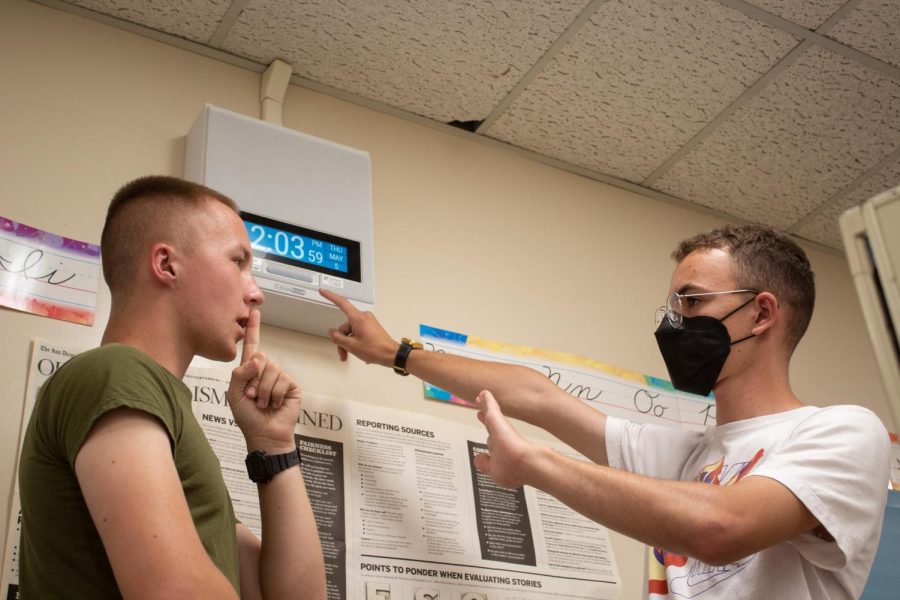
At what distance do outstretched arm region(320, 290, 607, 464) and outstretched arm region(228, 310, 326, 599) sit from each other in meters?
0.40

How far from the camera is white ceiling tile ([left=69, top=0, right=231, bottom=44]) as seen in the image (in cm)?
202

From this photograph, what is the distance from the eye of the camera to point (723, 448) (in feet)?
5.46

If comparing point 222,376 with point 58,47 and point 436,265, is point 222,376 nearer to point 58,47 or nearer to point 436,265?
point 436,265

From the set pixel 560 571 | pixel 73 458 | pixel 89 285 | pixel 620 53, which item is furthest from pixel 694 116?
pixel 73 458

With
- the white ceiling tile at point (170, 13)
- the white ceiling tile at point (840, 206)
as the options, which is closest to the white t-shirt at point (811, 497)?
the white ceiling tile at point (840, 206)

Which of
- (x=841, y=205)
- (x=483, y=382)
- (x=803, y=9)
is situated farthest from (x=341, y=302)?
(x=841, y=205)

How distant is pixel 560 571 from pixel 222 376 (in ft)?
2.56

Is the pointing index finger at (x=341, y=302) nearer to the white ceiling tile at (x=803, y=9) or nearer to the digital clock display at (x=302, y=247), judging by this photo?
the digital clock display at (x=302, y=247)

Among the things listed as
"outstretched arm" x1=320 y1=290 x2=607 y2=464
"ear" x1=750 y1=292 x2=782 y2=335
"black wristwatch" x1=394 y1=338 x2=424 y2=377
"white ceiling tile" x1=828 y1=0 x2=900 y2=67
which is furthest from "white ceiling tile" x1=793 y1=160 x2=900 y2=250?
"black wristwatch" x1=394 y1=338 x2=424 y2=377

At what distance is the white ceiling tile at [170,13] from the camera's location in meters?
2.02

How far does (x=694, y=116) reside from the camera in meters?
2.42

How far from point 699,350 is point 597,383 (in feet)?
Answer: 1.88

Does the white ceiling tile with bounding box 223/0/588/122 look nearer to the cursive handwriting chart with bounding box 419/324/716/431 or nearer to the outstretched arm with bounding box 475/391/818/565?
the cursive handwriting chart with bounding box 419/324/716/431

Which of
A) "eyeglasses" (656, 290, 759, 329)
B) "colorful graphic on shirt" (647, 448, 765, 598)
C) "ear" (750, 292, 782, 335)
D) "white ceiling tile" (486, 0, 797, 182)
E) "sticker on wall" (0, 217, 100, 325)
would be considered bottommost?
"colorful graphic on shirt" (647, 448, 765, 598)
